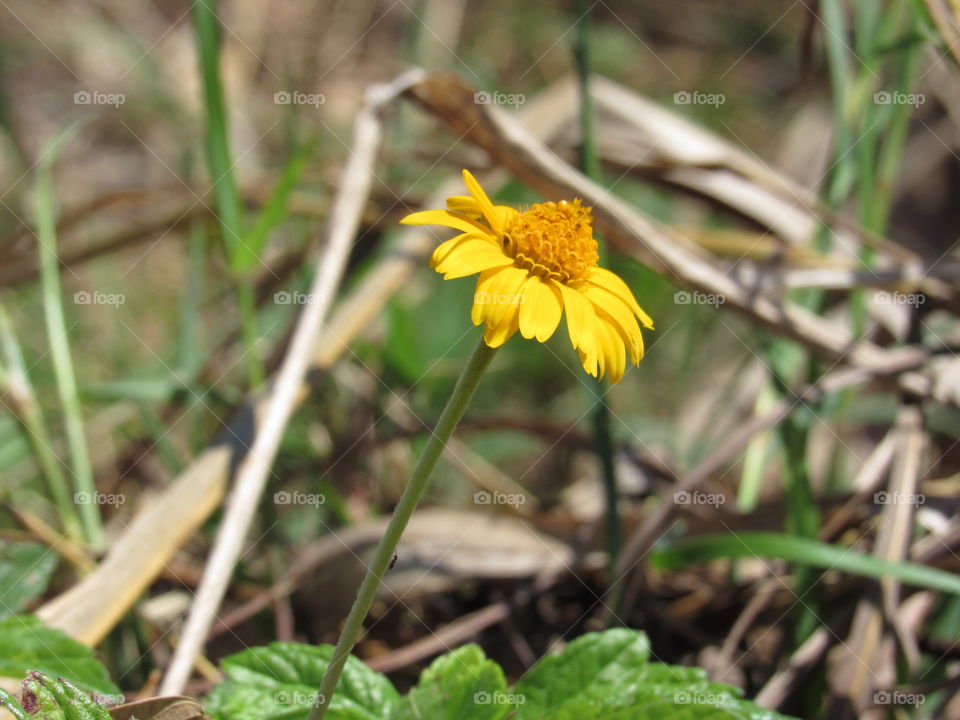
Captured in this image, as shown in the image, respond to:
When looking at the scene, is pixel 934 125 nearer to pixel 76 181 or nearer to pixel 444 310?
pixel 444 310

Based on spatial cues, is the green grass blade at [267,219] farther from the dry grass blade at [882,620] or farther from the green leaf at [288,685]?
the dry grass blade at [882,620]

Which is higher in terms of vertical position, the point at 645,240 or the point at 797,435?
the point at 645,240

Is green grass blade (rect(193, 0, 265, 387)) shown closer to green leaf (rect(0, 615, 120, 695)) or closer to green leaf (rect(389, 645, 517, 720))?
green leaf (rect(0, 615, 120, 695))

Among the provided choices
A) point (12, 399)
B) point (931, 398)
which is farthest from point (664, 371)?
point (12, 399)

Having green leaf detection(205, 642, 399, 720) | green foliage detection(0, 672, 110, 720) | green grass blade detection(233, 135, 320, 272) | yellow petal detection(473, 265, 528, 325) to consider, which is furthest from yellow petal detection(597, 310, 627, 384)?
green grass blade detection(233, 135, 320, 272)

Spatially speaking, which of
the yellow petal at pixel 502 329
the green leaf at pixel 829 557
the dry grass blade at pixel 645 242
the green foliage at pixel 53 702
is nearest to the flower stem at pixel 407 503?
the yellow petal at pixel 502 329

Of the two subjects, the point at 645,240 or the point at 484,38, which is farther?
the point at 484,38

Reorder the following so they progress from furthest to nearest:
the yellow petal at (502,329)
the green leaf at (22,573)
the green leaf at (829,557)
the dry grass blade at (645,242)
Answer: the dry grass blade at (645,242) → the green leaf at (829,557) → the green leaf at (22,573) → the yellow petal at (502,329)
